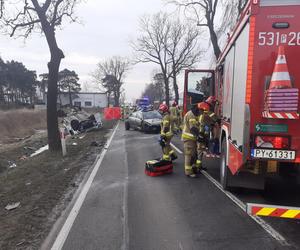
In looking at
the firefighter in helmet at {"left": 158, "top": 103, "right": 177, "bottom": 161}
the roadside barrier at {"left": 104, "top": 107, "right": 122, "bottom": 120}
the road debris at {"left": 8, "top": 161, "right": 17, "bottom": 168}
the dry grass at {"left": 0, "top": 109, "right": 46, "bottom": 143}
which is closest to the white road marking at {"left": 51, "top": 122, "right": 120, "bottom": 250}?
the firefighter in helmet at {"left": 158, "top": 103, "right": 177, "bottom": 161}

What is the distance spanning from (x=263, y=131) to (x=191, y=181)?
A: 146 inches

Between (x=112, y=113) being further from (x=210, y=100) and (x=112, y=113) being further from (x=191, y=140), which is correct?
(x=191, y=140)

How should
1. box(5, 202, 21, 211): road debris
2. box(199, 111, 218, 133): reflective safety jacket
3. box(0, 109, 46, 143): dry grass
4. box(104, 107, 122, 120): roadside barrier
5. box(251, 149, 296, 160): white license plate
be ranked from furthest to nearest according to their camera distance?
box(104, 107, 122, 120): roadside barrier
box(0, 109, 46, 143): dry grass
box(199, 111, 218, 133): reflective safety jacket
box(5, 202, 21, 211): road debris
box(251, 149, 296, 160): white license plate

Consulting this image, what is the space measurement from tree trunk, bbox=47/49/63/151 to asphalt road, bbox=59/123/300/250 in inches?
256

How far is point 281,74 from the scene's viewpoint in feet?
16.5

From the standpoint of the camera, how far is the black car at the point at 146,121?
22516mm

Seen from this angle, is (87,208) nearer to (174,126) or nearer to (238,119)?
(238,119)

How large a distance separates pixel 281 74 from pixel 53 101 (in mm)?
11404

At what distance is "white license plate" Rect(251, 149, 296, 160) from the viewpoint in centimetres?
520

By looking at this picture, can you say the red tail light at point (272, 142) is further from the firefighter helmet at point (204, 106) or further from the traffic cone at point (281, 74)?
the firefighter helmet at point (204, 106)

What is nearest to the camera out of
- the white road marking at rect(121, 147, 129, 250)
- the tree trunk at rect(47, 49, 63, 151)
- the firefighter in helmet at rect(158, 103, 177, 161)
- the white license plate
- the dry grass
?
the white road marking at rect(121, 147, 129, 250)

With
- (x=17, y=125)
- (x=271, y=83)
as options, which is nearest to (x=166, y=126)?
(x=271, y=83)

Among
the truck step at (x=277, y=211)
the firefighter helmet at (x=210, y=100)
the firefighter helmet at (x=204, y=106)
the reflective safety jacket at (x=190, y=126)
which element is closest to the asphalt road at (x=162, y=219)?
the truck step at (x=277, y=211)

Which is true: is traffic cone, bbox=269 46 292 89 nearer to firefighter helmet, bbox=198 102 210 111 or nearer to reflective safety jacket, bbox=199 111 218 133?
firefighter helmet, bbox=198 102 210 111
